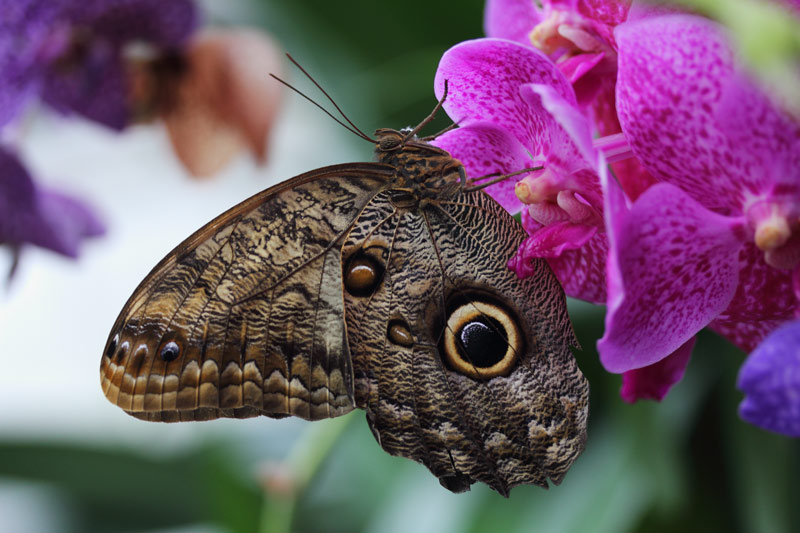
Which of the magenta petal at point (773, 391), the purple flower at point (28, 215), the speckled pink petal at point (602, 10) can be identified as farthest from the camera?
the purple flower at point (28, 215)

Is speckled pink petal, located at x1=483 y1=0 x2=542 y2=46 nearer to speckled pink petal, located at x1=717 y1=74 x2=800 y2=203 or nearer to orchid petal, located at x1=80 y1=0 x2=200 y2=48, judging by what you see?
speckled pink petal, located at x1=717 y1=74 x2=800 y2=203

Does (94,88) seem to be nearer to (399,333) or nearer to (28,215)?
(28,215)

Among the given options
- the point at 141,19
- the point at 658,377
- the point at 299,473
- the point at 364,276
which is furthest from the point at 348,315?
the point at 141,19

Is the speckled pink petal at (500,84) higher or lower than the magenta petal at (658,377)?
higher

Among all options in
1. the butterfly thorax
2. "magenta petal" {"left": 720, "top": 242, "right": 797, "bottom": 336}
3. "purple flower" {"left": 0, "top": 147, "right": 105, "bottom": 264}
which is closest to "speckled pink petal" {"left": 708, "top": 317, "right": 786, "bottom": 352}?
"magenta petal" {"left": 720, "top": 242, "right": 797, "bottom": 336}

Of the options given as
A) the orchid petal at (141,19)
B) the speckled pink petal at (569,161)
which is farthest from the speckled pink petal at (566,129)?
the orchid petal at (141,19)

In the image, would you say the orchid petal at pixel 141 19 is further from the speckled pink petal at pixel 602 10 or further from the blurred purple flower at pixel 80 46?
the speckled pink petal at pixel 602 10

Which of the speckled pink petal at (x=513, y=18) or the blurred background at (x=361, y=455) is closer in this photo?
the speckled pink petal at (x=513, y=18)

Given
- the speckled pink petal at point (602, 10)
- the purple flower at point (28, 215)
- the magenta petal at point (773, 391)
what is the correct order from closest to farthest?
the magenta petal at point (773, 391) → the speckled pink petal at point (602, 10) → the purple flower at point (28, 215)

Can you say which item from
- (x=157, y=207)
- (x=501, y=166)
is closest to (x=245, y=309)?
(x=501, y=166)
